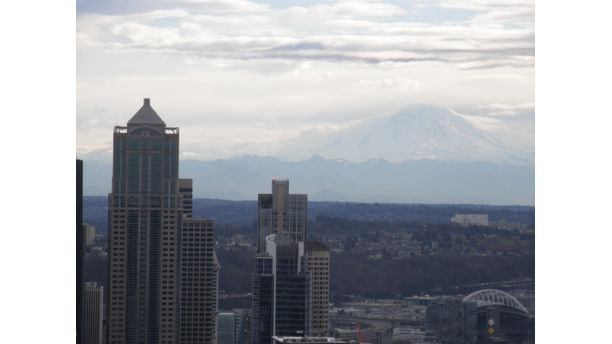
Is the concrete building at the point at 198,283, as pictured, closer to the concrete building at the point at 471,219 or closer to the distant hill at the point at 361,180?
the distant hill at the point at 361,180

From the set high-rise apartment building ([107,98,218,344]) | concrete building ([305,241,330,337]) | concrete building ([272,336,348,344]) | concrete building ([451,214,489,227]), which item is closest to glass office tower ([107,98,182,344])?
high-rise apartment building ([107,98,218,344])

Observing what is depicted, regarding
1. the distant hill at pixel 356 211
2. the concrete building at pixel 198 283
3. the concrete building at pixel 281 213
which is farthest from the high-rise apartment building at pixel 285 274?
the concrete building at pixel 198 283

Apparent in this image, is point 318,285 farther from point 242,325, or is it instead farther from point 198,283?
point 198,283
